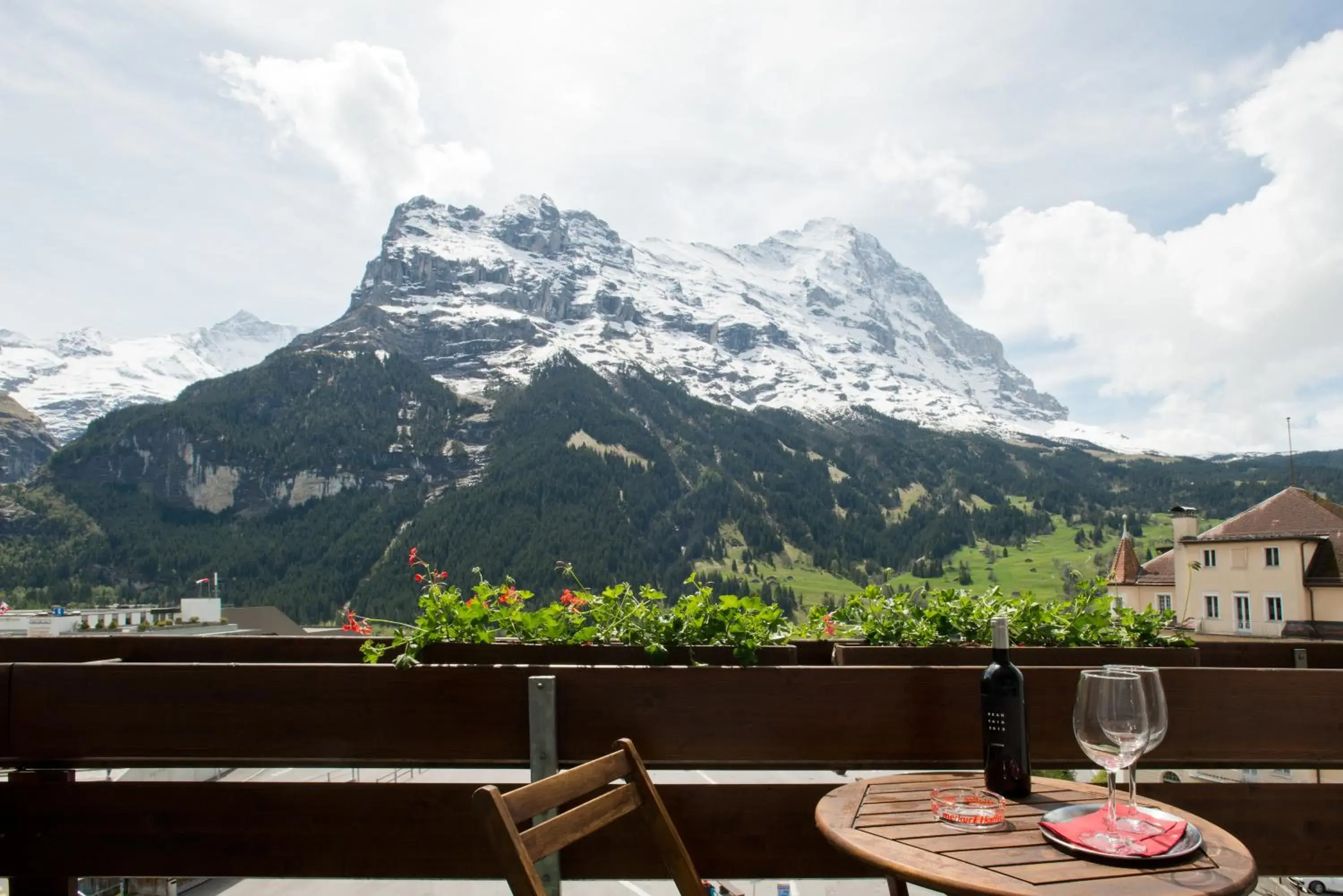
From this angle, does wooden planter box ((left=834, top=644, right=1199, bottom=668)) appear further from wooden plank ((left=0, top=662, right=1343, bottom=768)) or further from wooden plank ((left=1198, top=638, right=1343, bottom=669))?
wooden plank ((left=1198, top=638, right=1343, bottom=669))

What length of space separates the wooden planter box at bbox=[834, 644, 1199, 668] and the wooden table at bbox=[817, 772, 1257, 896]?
2.33 ft

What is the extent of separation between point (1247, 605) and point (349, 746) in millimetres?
42727

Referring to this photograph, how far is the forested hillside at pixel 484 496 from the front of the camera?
131 meters

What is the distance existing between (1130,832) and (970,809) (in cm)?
36

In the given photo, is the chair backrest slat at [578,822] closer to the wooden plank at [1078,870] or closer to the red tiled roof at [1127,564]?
the wooden plank at [1078,870]

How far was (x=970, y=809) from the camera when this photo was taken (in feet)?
7.15

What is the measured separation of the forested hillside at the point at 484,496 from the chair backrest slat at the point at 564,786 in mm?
116340

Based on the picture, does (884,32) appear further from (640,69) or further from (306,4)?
(640,69)

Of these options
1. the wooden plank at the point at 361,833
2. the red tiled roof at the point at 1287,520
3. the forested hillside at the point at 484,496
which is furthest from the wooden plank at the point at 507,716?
the forested hillside at the point at 484,496

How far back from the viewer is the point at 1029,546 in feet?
480

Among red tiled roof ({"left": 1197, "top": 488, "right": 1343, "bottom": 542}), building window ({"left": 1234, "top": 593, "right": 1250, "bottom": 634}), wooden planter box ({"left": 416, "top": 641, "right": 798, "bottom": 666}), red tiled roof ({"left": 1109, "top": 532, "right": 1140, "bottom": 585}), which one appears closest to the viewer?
wooden planter box ({"left": 416, "top": 641, "right": 798, "bottom": 666})

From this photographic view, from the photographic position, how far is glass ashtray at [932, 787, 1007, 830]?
7.02 feet

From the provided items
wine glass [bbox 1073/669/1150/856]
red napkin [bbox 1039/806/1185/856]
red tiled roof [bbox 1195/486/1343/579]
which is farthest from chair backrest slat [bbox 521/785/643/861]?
red tiled roof [bbox 1195/486/1343/579]

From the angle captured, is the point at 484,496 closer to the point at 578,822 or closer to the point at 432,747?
the point at 432,747
